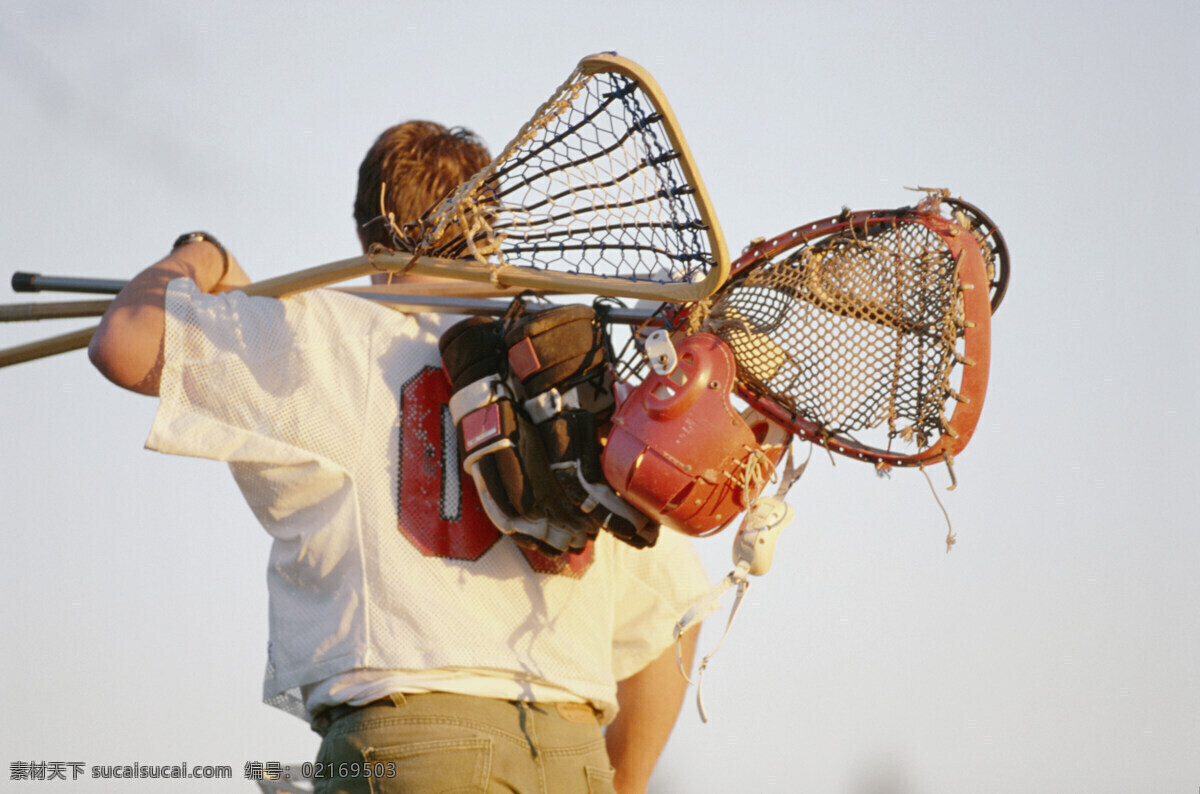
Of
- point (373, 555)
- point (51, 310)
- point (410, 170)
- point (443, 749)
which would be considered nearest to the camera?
point (443, 749)

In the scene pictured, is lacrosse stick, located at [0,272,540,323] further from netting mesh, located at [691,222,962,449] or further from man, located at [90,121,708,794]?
netting mesh, located at [691,222,962,449]

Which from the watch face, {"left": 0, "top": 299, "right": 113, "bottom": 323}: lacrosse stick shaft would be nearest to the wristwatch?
the watch face

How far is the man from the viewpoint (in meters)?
2.51

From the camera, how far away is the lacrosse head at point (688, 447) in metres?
2.45

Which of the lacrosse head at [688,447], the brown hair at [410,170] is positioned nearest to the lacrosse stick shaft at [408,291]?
the brown hair at [410,170]

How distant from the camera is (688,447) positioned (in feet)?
8.07

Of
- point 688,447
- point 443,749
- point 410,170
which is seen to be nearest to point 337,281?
point 410,170

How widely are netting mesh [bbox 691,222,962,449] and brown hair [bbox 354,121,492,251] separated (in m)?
0.92

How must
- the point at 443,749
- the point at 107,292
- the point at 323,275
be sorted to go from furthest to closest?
1. the point at 107,292
2. the point at 323,275
3. the point at 443,749

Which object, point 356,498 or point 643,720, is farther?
point 643,720

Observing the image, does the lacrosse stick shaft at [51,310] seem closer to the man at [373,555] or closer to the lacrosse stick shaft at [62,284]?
the lacrosse stick shaft at [62,284]

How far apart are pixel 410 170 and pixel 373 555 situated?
117cm

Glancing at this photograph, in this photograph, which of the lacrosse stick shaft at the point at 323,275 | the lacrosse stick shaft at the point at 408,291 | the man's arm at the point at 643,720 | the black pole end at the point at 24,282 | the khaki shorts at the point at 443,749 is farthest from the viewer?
the black pole end at the point at 24,282

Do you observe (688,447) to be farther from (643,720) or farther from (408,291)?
(643,720)
